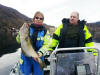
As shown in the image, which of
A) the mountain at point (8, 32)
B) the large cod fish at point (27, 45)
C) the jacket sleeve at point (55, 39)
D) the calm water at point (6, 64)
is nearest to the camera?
the large cod fish at point (27, 45)

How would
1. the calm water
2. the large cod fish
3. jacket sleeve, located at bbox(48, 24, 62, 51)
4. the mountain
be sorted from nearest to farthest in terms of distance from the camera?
the large cod fish
jacket sleeve, located at bbox(48, 24, 62, 51)
the calm water
the mountain

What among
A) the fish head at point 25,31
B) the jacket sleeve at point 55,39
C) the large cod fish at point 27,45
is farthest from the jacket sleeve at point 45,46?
the fish head at point 25,31

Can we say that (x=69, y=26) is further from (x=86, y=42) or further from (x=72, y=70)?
(x=72, y=70)

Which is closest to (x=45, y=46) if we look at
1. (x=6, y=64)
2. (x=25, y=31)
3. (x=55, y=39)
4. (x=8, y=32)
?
(x=55, y=39)

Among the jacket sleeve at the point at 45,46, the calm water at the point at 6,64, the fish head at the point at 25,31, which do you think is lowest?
the calm water at the point at 6,64

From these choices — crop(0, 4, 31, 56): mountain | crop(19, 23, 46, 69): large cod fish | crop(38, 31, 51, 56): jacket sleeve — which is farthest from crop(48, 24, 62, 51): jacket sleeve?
crop(0, 4, 31, 56): mountain

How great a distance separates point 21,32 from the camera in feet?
15.6

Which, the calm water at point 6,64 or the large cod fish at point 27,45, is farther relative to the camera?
the calm water at point 6,64

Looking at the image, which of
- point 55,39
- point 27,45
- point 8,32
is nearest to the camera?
point 27,45

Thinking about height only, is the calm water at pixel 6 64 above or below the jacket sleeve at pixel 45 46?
below

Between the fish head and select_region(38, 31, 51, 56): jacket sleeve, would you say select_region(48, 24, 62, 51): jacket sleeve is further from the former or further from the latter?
the fish head

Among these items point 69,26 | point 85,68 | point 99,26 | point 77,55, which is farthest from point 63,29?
point 99,26

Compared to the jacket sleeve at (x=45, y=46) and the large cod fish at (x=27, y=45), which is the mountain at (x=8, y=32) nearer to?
the large cod fish at (x=27, y=45)

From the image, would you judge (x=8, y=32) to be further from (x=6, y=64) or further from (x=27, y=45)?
(x=27, y=45)
